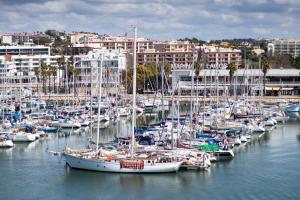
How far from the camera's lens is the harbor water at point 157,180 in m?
33.3

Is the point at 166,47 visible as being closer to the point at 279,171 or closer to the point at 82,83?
the point at 82,83

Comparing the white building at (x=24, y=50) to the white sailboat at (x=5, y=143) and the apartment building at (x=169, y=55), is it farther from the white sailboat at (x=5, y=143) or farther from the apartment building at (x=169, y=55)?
the white sailboat at (x=5, y=143)

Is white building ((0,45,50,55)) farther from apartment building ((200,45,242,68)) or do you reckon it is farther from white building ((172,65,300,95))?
white building ((172,65,300,95))

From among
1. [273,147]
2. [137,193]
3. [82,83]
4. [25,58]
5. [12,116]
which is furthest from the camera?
[25,58]

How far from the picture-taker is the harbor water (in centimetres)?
3331

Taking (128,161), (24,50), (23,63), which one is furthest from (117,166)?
(24,50)

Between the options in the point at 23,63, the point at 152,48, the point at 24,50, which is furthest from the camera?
the point at 152,48

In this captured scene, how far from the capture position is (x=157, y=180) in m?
36.2

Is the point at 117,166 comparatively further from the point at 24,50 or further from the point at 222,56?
the point at 24,50

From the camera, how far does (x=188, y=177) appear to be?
37.2 meters

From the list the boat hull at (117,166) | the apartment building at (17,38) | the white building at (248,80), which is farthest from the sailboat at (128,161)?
the apartment building at (17,38)

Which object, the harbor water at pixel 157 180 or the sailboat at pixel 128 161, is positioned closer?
the harbor water at pixel 157 180

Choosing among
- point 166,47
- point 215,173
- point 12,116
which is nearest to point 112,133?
point 12,116

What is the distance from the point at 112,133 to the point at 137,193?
22.2 metres
